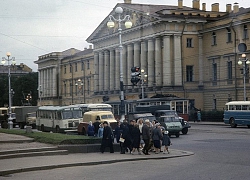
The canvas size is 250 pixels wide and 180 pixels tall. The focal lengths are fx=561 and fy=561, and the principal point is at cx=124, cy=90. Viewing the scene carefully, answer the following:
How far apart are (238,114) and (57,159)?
1286 inches

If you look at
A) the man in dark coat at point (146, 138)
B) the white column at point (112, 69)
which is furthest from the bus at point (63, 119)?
the white column at point (112, 69)

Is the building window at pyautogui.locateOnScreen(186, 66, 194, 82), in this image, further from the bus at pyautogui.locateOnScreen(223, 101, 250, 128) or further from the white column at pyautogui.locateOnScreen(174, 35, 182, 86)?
the bus at pyautogui.locateOnScreen(223, 101, 250, 128)

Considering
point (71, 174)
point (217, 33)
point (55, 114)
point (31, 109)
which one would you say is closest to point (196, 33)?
point (217, 33)

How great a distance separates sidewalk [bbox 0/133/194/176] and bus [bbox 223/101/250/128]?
25.1m

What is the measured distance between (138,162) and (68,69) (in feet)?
300

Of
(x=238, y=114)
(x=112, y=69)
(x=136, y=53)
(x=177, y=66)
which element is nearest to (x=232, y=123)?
(x=238, y=114)

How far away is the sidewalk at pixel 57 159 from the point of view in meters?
21.3

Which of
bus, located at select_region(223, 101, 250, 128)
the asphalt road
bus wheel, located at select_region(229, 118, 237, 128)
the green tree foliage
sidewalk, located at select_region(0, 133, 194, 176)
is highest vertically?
the green tree foliage

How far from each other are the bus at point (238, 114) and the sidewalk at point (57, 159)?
82.2 ft

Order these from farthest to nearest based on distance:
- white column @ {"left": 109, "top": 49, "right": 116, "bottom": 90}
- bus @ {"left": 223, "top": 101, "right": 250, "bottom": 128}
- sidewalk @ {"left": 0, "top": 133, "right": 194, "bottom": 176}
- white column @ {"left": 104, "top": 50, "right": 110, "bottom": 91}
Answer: white column @ {"left": 104, "top": 50, "right": 110, "bottom": 91}
white column @ {"left": 109, "top": 49, "right": 116, "bottom": 90}
bus @ {"left": 223, "top": 101, "right": 250, "bottom": 128}
sidewalk @ {"left": 0, "top": 133, "right": 194, "bottom": 176}

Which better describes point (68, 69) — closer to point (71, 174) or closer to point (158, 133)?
point (158, 133)

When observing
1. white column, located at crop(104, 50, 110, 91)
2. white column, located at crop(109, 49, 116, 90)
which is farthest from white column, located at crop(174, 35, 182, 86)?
white column, located at crop(104, 50, 110, 91)

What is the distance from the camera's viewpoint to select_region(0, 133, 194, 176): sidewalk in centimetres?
2133

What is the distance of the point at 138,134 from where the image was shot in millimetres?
27797
